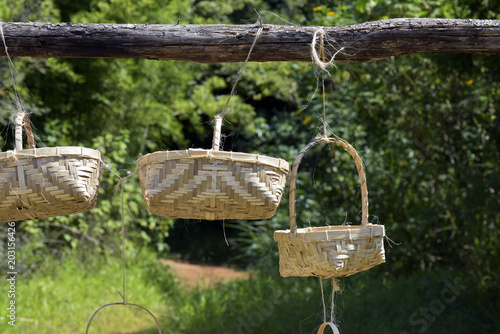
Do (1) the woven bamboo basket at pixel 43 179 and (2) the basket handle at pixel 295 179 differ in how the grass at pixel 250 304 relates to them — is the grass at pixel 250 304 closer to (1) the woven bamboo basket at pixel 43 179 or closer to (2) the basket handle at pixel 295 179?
(2) the basket handle at pixel 295 179

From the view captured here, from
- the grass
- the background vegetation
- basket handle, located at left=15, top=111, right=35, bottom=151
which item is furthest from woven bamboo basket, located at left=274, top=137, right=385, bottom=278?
the grass

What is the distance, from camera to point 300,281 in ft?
17.6

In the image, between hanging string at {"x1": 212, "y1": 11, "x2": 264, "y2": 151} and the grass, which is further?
the grass

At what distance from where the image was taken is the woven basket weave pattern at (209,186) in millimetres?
1833

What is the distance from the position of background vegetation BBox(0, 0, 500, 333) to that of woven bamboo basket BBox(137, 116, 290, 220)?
6.35 feet

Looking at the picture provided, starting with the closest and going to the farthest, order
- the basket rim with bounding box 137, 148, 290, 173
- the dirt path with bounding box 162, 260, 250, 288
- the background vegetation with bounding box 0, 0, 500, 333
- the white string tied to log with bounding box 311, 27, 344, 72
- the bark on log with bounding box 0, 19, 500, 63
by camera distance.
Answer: the basket rim with bounding box 137, 148, 290, 173
the white string tied to log with bounding box 311, 27, 344, 72
the bark on log with bounding box 0, 19, 500, 63
the background vegetation with bounding box 0, 0, 500, 333
the dirt path with bounding box 162, 260, 250, 288

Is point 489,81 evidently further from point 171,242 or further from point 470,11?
point 171,242

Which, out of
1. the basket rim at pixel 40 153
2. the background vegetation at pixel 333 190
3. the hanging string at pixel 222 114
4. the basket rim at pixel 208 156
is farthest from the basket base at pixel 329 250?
the background vegetation at pixel 333 190

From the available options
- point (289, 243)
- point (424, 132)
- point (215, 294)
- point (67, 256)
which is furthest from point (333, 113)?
point (289, 243)

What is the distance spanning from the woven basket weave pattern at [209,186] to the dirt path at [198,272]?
15.6 feet

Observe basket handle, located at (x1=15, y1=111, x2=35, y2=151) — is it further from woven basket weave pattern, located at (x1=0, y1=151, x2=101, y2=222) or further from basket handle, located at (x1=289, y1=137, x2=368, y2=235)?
basket handle, located at (x1=289, y1=137, x2=368, y2=235)

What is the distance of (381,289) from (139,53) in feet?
Answer: 11.3

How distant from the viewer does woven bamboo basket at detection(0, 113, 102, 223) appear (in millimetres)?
1854

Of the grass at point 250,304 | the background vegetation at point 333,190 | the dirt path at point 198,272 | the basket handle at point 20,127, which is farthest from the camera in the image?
the dirt path at point 198,272
